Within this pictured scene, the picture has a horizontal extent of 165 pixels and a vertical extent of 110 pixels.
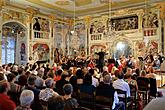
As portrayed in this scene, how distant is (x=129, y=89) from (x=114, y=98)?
103 centimetres

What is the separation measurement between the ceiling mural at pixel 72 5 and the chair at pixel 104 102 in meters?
12.3

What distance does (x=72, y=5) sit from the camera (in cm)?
1762

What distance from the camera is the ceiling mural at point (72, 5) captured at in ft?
53.9

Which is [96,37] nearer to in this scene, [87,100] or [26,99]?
[87,100]

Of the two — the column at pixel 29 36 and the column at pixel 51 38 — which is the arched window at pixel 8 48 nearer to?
the column at pixel 29 36

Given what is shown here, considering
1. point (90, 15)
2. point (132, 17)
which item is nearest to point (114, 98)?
point (132, 17)

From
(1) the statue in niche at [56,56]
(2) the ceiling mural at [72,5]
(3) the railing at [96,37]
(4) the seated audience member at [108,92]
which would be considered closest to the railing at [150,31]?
(2) the ceiling mural at [72,5]

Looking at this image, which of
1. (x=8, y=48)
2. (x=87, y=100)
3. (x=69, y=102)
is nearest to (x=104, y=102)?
(x=87, y=100)

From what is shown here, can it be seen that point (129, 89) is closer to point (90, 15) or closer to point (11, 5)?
point (11, 5)

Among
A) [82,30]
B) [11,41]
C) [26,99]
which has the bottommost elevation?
[26,99]

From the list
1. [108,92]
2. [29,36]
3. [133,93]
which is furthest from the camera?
[29,36]

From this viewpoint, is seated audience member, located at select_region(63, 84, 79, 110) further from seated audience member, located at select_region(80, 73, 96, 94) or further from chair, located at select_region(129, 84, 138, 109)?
chair, located at select_region(129, 84, 138, 109)

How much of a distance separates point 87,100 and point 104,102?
1.21 feet

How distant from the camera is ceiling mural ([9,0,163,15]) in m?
16.4
